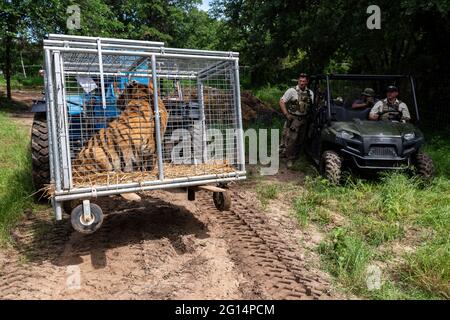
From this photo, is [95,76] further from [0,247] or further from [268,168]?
[268,168]

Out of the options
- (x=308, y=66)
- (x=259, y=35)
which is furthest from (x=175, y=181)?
(x=308, y=66)

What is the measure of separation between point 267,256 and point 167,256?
0.89m

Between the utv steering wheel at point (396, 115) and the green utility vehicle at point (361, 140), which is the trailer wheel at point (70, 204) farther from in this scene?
the utv steering wheel at point (396, 115)

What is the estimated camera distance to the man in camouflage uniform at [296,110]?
7.35 meters

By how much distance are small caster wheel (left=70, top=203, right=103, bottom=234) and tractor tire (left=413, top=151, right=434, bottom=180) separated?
14.4 feet

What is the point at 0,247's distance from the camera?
12.7 feet

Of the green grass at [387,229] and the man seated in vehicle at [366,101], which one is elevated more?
the man seated in vehicle at [366,101]

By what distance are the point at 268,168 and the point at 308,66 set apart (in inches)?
189

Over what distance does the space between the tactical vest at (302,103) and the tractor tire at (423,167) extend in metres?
2.18

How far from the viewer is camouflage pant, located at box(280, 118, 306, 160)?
7.43 metres

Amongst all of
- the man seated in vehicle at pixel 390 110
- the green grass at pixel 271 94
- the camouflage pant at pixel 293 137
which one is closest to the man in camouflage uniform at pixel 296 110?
the camouflage pant at pixel 293 137

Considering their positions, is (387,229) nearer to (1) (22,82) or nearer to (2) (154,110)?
(2) (154,110)

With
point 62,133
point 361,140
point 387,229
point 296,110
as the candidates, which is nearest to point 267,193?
point 361,140

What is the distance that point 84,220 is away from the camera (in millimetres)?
3355
